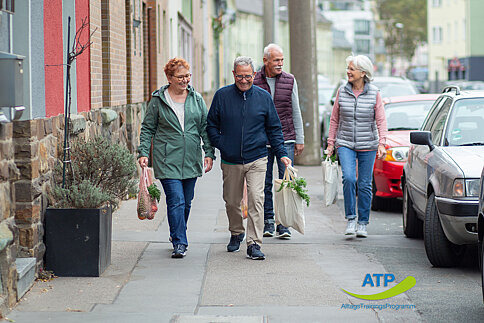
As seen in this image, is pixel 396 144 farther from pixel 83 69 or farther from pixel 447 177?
pixel 447 177

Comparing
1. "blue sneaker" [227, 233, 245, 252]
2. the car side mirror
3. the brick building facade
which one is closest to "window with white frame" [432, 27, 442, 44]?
the brick building facade

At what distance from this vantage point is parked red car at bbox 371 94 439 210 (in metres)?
11.8

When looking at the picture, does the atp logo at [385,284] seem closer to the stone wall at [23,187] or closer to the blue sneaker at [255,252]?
the blue sneaker at [255,252]

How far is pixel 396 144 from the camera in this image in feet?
39.4

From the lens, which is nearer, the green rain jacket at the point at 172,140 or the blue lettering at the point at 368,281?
the blue lettering at the point at 368,281

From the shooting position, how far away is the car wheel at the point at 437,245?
7.75 m

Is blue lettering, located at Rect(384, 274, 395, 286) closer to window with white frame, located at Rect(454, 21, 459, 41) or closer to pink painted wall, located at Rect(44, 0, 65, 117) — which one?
pink painted wall, located at Rect(44, 0, 65, 117)

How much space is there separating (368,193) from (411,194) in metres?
0.43

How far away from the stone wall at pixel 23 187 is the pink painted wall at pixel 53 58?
0.47 m

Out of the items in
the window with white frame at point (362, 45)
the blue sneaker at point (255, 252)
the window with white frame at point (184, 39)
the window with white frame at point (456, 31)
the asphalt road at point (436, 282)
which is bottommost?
the asphalt road at point (436, 282)

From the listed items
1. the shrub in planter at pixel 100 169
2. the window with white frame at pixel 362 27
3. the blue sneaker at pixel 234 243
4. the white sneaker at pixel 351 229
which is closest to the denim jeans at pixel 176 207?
the shrub in planter at pixel 100 169

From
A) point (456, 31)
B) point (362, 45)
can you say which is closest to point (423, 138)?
point (456, 31)

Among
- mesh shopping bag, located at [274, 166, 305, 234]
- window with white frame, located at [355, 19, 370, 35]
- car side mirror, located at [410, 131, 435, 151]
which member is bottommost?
mesh shopping bag, located at [274, 166, 305, 234]

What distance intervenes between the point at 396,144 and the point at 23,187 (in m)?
6.32
